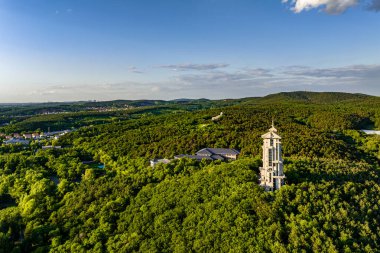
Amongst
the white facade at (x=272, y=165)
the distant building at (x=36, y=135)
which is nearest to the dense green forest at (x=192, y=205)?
the white facade at (x=272, y=165)

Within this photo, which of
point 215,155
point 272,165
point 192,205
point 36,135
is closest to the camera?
point 272,165

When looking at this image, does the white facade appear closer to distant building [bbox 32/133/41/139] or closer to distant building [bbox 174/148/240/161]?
distant building [bbox 174/148/240/161]

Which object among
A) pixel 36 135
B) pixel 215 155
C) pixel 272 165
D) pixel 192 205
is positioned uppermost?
pixel 272 165

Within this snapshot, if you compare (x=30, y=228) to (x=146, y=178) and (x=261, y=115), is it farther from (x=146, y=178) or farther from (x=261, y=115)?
(x=261, y=115)

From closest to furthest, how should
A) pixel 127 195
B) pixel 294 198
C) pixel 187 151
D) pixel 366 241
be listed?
pixel 366 241
pixel 294 198
pixel 127 195
pixel 187 151

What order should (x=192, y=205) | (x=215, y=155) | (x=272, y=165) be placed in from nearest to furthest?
(x=272, y=165) < (x=192, y=205) < (x=215, y=155)

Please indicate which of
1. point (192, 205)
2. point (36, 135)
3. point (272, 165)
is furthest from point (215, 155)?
point (36, 135)

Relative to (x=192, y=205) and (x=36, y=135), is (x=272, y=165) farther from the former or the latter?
(x=36, y=135)

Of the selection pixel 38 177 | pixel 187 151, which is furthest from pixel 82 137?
pixel 187 151
